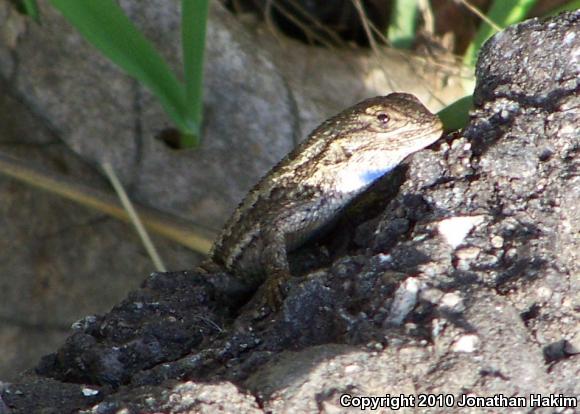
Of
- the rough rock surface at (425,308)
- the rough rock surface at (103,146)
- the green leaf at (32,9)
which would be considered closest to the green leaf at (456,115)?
the rough rock surface at (425,308)

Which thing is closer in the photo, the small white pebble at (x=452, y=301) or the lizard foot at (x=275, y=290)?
the small white pebble at (x=452, y=301)

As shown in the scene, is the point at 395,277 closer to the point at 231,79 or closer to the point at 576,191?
the point at 576,191

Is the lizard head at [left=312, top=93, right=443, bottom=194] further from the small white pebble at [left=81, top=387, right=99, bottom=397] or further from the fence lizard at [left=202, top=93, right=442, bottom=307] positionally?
the small white pebble at [left=81, top=387, right=99, bottom=397]

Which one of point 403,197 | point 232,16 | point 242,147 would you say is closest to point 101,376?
point 403,197

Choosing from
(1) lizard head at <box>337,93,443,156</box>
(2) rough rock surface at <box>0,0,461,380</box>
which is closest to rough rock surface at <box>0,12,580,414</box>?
(1) lizard head at <box>337,93,443,156</box>

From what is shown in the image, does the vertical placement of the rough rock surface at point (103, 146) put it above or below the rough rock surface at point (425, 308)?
above

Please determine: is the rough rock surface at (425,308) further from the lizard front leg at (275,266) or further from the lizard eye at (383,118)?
the lizard eye at (383,118)

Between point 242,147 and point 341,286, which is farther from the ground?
point 242,147
